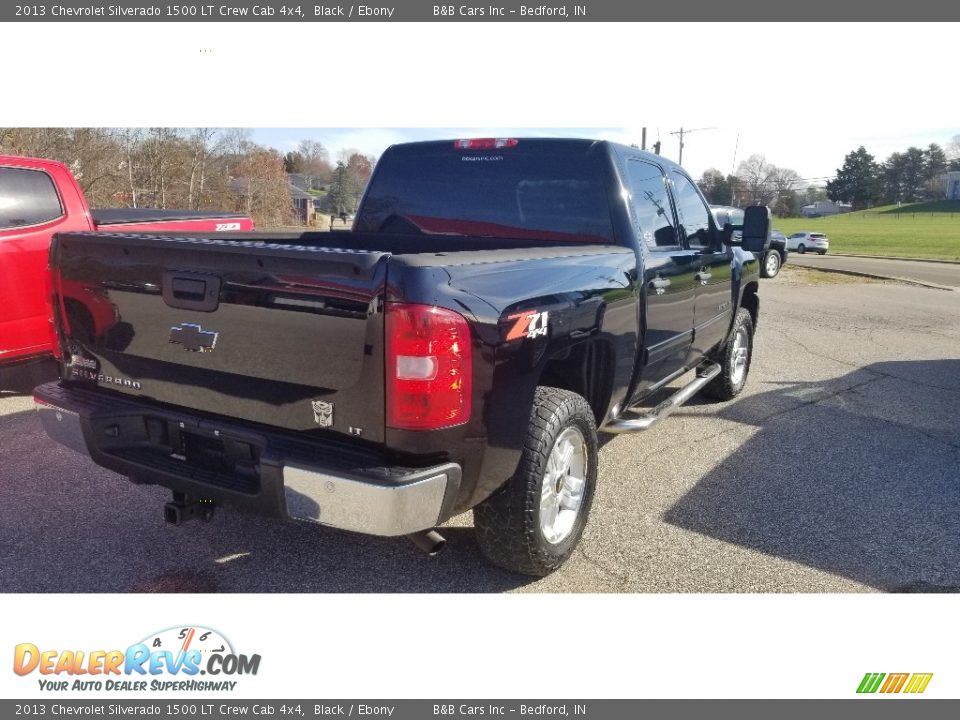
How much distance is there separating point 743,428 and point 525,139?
9.53 feet

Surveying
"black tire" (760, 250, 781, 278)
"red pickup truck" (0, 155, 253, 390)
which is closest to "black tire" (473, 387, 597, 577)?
"red pickup truck" (0, 155, 253, 390)

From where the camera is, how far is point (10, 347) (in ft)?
17.3

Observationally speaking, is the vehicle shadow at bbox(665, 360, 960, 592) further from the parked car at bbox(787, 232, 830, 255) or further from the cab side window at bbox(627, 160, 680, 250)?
the parked car at bbox(787, 232, 830, 255)

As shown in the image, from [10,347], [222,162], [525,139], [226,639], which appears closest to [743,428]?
[525,139]

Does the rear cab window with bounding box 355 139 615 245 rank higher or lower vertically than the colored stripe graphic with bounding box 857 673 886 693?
higher

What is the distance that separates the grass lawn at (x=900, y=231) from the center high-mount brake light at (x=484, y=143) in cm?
4010

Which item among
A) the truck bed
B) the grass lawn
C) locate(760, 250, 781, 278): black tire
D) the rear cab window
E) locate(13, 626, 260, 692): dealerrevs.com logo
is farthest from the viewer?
the grass lawn

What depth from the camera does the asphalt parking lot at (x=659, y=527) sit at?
3.26m

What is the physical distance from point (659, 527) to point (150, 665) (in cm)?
249

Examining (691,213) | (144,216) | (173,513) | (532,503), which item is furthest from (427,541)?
(144,216)

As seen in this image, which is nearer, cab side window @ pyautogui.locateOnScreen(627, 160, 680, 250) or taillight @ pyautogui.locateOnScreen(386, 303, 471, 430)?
taillight @ pyautogui.locateOnScreen(386, 303, 471, 430)

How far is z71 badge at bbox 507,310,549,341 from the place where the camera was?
2.74m

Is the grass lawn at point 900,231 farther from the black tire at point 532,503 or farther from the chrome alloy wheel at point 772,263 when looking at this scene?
the black tire at point 532,503

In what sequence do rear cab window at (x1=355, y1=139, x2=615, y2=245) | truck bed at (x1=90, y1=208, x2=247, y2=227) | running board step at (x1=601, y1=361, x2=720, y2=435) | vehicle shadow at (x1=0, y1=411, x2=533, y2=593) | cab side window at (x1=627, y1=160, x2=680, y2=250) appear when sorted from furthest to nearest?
truck bed at (x1=90, y1=208, x2=247, y2=227), cab side window at (x1=627, y1=160, x2=680, y2=250), rear cab window at (x1=355, y1=139, x2=615, y2=245), running board step at (x1=601, y1=361, x2=720, y2=435), vehicle shadow at (x1=0, y1=411, x2=533, y2=593)
